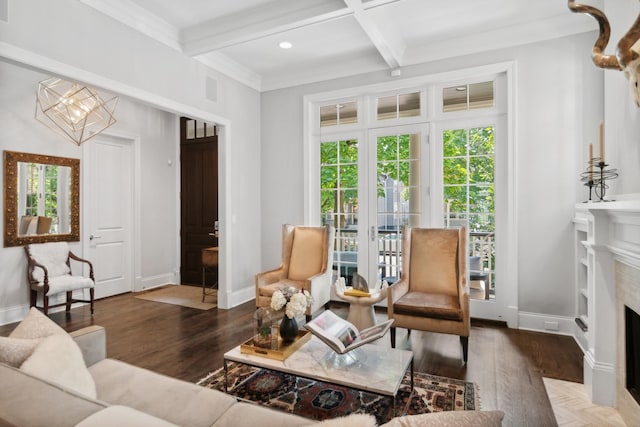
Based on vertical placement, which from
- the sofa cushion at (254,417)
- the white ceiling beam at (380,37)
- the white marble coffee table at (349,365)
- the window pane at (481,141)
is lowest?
the white marble coffee table at (349,365)

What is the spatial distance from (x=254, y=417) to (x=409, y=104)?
388cm

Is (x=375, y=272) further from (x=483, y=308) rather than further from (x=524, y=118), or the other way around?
(x=524, y=118)

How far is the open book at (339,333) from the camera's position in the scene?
209cm

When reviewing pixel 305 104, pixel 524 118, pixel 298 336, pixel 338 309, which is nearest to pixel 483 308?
pixel 338 309

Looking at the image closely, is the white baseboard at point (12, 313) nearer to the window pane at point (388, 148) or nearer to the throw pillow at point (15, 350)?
the throw pillow at point (15, 350)

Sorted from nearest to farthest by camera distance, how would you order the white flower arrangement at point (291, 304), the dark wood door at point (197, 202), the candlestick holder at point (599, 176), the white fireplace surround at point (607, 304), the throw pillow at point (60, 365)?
the throw pillow at point (60, 365) < the white fireplace surround at point (607, 304) < the white flower arrangement at point (291, 304) < the candlestick holder at point (599, 176) < the dark wood door at point (197, 202)

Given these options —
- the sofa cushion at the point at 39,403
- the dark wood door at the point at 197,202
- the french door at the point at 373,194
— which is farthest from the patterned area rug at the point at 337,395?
the dark wood door at the point at 197,202

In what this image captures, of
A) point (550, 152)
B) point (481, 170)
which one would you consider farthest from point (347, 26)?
point (550, 152)

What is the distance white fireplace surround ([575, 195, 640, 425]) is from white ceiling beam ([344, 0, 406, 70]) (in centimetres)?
228

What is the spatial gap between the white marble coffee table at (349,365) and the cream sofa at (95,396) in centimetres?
58

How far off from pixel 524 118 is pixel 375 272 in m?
2.38

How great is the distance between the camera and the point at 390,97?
4406 millimetres

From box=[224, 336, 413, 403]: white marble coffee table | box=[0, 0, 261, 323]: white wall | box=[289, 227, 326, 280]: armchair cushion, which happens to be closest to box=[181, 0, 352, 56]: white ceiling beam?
box=[0, 0, 261, 323]: white wall

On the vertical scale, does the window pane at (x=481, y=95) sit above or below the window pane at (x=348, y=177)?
above
